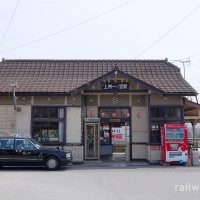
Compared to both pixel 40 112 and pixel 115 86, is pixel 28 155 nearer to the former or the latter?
pixel 40 112

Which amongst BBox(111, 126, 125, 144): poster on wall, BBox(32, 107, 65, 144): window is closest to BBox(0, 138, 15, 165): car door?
BBox(32, 107, 65, 144): window

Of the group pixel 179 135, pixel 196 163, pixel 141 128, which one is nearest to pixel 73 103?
pixel 141 128

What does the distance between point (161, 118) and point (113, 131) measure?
3084 millimetres

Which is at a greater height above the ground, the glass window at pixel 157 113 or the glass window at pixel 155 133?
the glass window at pixel 157 113

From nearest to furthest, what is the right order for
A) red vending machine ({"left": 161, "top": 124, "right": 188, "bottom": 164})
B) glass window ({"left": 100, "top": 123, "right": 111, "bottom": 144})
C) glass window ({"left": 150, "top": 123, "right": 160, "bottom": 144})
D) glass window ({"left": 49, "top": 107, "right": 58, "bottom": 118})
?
red vending machine ({"left": 161, "top": 124, "right": 188, "bottom": 164}) → glass window ({"left": 150, "top": 123, "right": 160, "bottom": 144}) → glass window ({"left": 49, "top": 107, "right": 58, "bottom": 118}) → glass window ({"left": 100, "top": 123, "right": 111, "bottom": 144})

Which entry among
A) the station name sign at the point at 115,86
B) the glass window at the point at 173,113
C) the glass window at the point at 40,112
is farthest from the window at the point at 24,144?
the glass window at the point at 173,113

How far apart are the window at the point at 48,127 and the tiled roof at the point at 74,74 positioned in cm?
140

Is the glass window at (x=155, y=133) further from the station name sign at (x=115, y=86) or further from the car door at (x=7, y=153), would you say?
the car door at (x=7, y=153)

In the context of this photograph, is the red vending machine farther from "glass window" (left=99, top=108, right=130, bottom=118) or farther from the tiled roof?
"glass window" (left=99, top=108, right=130, bottom=118)

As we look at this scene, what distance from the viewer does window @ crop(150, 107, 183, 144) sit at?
73.2ft

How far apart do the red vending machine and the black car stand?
5729mm
